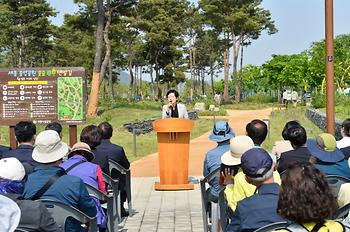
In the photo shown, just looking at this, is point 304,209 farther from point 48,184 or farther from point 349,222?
point 48,184

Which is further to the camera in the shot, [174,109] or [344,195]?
[174,109]

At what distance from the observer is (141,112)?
28906mm

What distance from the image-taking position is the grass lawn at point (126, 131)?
1769 centimetres

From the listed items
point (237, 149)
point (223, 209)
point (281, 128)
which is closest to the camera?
point (237, 149)

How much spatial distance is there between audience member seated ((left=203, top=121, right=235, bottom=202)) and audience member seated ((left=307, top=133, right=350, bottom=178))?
1.05 meters

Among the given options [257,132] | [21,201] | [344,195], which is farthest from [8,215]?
[257,132]

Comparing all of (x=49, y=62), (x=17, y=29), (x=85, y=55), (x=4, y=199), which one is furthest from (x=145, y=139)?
(x=49, y=62)

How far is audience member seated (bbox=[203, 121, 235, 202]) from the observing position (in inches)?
216

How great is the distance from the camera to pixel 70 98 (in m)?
10.9

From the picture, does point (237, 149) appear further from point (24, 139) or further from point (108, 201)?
point (24, 139)

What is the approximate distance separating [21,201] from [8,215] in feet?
3.33

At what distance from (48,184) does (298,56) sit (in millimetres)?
57238

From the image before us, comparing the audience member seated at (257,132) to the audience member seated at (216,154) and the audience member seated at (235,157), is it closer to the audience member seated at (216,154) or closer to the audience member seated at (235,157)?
the audience member seated at (216,154)

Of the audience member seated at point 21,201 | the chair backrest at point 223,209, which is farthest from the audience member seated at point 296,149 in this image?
the audience member seated at point 21,201
